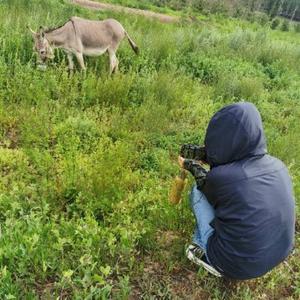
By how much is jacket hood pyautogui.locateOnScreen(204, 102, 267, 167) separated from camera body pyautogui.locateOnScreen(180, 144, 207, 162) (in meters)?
0.67

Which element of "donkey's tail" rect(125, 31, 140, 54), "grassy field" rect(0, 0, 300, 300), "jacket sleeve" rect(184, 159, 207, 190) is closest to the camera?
"grassy field" rect(0, 0, 300, 300)

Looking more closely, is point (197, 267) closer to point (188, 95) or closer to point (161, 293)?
point (161, 293)

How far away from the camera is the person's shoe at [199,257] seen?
146 inches

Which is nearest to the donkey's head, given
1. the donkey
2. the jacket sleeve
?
the donkey

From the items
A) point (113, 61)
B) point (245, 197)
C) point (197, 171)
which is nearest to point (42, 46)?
point (113, 61)

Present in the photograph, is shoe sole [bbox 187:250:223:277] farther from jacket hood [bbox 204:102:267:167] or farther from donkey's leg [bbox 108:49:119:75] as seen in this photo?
donkey's leg [bbox 108:49:119:75]

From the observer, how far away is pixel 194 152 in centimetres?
421

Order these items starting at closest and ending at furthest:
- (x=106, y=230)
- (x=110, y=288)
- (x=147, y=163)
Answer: (x=110, y=288)
(x=106, y=230)
(x=147, y=163)

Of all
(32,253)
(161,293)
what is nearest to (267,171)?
(161,293)

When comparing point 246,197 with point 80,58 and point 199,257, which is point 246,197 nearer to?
point 199,257

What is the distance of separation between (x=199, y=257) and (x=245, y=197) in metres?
0.83

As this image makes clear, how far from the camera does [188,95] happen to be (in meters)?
7.30

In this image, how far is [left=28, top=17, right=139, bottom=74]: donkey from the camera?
7.17m

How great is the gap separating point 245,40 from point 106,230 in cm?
950
